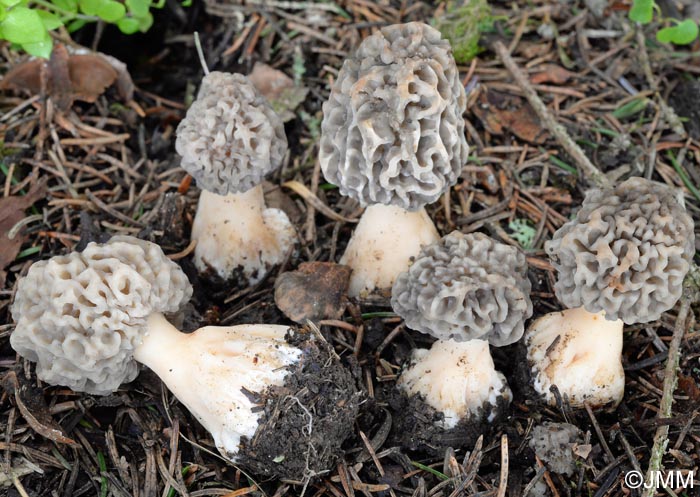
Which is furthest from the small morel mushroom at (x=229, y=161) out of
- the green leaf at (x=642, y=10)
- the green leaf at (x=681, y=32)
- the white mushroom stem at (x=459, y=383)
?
the green leaf at (x=681, y=32)

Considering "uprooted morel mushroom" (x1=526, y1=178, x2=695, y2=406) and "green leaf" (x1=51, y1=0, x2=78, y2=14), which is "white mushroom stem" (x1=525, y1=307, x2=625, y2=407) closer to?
"uprooted morel mushroom" (x1=526, y1=178, x2=695, y2=406)

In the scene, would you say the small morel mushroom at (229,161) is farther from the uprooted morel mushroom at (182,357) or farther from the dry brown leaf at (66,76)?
the dry brown leaf at (66,76)

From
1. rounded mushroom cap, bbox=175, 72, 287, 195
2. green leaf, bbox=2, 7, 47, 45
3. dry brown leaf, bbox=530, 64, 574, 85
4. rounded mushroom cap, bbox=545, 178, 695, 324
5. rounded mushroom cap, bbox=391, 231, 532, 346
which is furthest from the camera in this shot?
dry brown leaf, bbox=530, 64, 574, 85

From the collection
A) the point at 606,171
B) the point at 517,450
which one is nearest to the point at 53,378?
the point at 517,450

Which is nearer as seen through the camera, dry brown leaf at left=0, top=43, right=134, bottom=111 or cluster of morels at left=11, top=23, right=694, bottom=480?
cluster of morels at left=11, top=23, right=694, bottom=480

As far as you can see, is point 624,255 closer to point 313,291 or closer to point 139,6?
point 313,291

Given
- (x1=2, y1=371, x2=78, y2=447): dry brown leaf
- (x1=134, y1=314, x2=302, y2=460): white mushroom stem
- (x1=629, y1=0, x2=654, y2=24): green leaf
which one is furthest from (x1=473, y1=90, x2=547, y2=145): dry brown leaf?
(x1=2, y1=371, x2=78, y2=447): dry brown leaf

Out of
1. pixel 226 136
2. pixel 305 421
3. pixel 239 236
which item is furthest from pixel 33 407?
pixel 226 136
